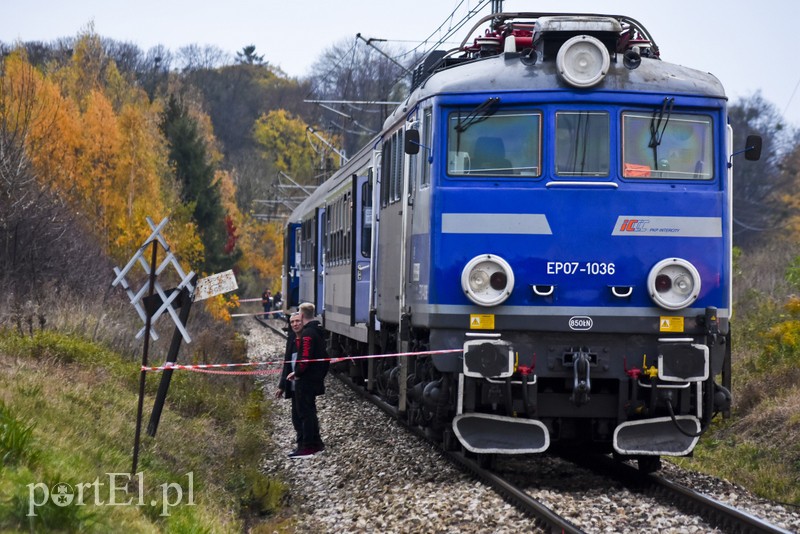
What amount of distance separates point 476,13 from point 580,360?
310 inches

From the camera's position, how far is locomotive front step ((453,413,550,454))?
9.66 metres

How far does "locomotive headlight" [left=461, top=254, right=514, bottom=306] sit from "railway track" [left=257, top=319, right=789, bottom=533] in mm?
1477

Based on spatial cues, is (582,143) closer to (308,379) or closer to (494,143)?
(494,143)

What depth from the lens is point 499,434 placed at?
9789 millimetres

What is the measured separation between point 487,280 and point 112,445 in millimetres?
3583

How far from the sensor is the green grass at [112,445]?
707 cm

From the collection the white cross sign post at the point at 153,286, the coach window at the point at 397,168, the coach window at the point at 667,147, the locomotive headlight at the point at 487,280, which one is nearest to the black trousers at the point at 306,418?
the white cross sign post at the point at 153,286

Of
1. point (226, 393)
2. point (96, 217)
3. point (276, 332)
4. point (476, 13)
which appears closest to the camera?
point (476, 13)

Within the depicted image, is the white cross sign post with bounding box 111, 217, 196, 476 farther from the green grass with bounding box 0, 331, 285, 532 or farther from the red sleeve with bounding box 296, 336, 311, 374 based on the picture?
the red sleeve with bounding box 296, 336, 311, 374

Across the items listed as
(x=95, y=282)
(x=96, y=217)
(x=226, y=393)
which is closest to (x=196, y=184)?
(x=96, y=217)

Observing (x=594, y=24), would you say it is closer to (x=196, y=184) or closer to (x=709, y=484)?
(x=709, y=484)

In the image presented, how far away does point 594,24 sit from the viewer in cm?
977

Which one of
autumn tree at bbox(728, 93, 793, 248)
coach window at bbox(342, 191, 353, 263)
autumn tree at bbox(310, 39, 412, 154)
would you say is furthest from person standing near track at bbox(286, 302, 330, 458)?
autumn tree at bbox(728, 93, 793, 248)

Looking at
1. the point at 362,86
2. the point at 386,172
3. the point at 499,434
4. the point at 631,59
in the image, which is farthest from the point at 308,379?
the point at 362,86
